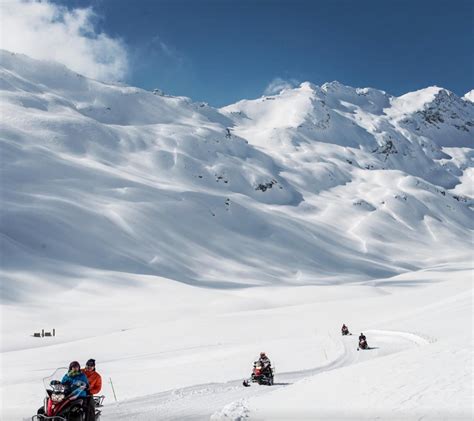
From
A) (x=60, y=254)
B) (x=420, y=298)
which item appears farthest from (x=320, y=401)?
(x=60, y=254)

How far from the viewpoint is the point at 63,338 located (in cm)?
4888

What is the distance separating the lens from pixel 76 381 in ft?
31.8

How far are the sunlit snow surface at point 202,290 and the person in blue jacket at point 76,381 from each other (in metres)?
3.43

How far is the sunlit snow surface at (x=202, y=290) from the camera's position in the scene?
15.0 meters

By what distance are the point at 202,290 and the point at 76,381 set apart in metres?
79.1

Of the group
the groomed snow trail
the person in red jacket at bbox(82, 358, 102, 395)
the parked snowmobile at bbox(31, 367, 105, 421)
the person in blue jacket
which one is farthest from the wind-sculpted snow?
the parked snowmobile at bbox(31, 367, 105, 421)

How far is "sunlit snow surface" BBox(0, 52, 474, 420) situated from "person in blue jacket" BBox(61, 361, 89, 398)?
3.43 m

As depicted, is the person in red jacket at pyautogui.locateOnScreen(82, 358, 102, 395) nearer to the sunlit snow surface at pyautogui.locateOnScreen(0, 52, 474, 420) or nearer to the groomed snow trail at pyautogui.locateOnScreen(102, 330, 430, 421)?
the groomed snow trail at pyautogui.locateOnScreen(102, 330, 430, 421)

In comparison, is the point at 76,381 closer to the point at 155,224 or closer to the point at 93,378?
the point at 93,378

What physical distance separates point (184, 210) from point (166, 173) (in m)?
37.4

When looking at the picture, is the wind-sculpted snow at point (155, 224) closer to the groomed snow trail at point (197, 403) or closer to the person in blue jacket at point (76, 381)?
the groomed snow trail at point (197, 403)

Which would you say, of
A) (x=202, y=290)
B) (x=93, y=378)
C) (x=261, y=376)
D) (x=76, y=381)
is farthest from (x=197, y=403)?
(x=202, y=290)

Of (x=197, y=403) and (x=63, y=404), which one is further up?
(x=63, y=404)

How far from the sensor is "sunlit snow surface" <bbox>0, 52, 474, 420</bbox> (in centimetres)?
1496
